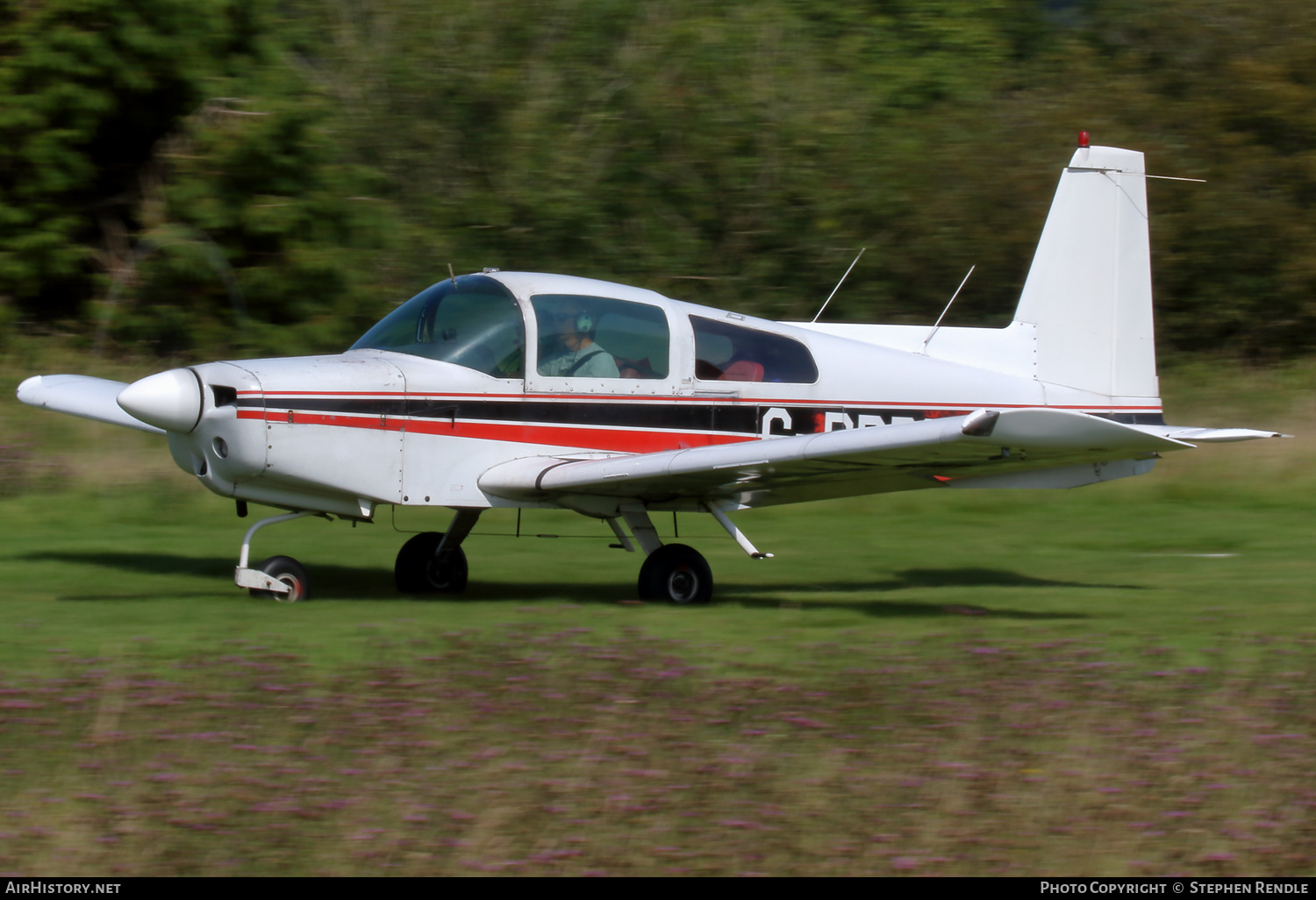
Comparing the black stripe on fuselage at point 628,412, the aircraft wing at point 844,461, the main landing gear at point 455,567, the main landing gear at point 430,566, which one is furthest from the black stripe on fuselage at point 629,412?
the main landing gear at point 430,566

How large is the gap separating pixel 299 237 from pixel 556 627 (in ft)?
37.1

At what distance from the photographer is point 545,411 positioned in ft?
24.8

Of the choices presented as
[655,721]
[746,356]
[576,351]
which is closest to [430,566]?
[576,351]

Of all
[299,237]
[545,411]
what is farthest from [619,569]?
[299,237]

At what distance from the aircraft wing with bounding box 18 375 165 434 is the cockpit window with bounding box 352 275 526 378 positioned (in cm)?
208

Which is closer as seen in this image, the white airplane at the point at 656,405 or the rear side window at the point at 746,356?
the white airplane at the point at 656,405

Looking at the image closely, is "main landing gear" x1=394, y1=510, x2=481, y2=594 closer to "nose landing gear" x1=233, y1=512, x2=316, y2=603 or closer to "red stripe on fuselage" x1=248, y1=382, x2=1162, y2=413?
"nose landing gear" x1=233, y1=512, x2=316, y2=603

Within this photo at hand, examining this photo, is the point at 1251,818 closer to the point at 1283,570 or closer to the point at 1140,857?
the point at 1140,857

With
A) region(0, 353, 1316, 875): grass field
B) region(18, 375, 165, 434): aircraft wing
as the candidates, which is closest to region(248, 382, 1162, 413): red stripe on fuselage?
region(0, 353, 1316, 875): grass field

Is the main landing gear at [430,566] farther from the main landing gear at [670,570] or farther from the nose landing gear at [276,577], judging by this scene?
the main landing gear at [670,570]

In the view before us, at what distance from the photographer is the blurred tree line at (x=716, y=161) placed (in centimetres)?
1728

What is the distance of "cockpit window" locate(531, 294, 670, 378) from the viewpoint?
24.8 feet

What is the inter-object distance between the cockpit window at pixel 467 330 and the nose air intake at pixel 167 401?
3.91ft

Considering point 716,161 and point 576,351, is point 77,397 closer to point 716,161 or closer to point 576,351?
point 576,351
